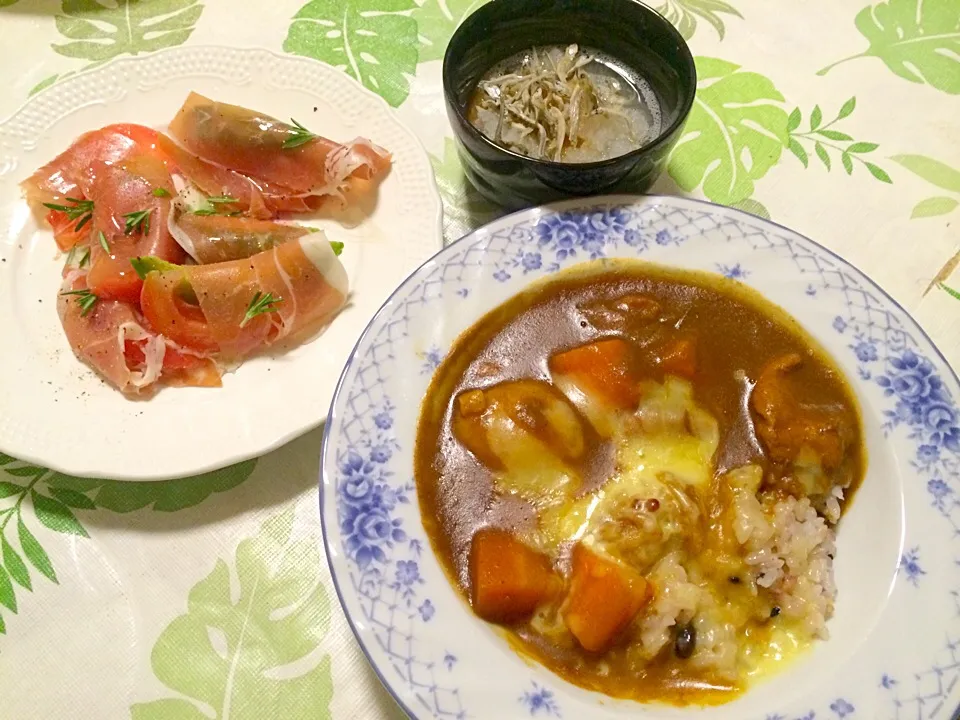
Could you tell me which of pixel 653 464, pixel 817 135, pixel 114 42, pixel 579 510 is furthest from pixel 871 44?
pixel 114 42

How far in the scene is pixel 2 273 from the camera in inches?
99.3

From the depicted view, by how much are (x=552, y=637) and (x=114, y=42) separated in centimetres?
297

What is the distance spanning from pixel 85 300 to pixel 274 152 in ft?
2.76

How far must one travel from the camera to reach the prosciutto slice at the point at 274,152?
2.64 metres

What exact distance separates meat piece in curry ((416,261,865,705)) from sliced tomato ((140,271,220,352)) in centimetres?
88

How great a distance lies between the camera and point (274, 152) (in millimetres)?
2717

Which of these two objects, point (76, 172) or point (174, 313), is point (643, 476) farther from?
point (76, 172)

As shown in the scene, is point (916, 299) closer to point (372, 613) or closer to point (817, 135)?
point (817, 135)

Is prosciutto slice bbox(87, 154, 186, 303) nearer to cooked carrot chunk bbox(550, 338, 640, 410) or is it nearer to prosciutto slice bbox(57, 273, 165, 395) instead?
prosciutto slice bbox(57, 273, 165, 395)

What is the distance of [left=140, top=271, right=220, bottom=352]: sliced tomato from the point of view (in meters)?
2.43

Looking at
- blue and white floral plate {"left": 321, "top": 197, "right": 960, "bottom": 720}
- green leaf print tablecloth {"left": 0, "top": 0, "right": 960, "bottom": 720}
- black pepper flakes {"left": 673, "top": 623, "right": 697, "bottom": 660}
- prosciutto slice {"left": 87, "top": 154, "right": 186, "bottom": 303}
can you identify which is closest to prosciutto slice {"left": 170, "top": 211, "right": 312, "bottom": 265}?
prosciutto slice {"left": 87, "top": 154, "right": 186, "bottom": 303}

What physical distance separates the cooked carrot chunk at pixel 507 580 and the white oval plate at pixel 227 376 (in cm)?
67

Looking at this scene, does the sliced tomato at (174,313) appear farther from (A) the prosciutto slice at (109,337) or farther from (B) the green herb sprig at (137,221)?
(B) the green herb sprig at (137,221)

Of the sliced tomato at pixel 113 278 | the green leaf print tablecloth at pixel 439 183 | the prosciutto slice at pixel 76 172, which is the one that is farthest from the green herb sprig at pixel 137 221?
the green leaf print tablecloth at pixel 439 183
